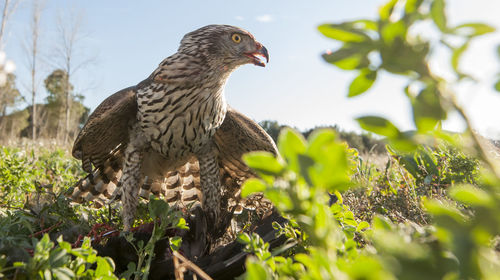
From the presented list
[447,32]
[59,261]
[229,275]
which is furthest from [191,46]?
[447,32]

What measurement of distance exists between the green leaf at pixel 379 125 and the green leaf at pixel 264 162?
138mm

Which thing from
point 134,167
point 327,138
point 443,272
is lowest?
point 134,167

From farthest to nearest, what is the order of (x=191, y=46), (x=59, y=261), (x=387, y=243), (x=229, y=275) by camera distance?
(x=191, y=46) < (x=229, y=275) < (x=59, y=261) < (x=387, y=243)

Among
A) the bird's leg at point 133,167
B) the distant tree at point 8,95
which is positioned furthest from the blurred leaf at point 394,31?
the distant tree at point 8,95

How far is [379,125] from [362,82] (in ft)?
0.28

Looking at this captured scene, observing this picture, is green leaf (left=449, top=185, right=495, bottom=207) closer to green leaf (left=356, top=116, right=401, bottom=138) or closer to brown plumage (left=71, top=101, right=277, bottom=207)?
green leaf (left=356, top=116, right=401, bottom=138)

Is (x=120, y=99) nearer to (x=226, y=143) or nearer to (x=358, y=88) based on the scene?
(x=226, y=143)

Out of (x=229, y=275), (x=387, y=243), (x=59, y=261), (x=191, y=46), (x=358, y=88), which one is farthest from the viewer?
(x=191, y=46)

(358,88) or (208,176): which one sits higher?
(358,88)

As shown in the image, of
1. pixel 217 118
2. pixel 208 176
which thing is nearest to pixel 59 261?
pixel 217 118

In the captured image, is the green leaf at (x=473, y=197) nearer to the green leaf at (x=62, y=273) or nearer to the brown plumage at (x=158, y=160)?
the green leaf at (x=62, y=273)

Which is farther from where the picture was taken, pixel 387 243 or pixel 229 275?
pixel 229 275

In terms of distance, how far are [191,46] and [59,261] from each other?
117 inches

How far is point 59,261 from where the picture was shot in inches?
32.3
